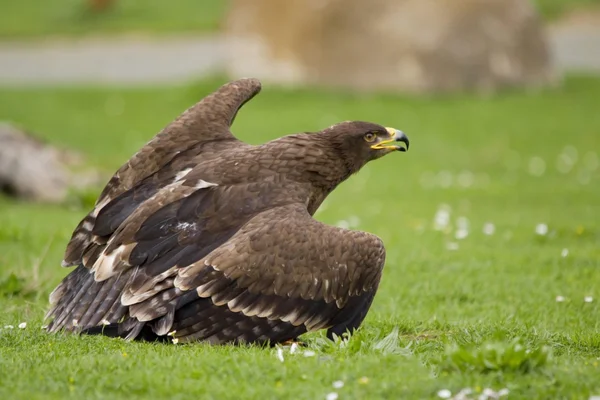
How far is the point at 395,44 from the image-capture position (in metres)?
20.4

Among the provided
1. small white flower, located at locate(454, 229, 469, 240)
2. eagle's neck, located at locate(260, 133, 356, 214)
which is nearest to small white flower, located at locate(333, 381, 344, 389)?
eagle's neck, located at locate(260, 133, 356, 214)

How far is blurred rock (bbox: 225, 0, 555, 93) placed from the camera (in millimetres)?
20359

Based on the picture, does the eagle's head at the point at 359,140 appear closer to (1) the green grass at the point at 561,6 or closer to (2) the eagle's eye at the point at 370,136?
(2) the eagle's eye at the point at 370,136

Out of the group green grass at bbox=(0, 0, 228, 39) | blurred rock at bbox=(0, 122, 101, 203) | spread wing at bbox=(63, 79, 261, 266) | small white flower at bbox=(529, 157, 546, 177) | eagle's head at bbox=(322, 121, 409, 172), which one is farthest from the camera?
green grass at bbox=(0, 0, 228, 39)

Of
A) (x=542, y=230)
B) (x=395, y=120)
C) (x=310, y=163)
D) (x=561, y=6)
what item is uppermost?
(x=310, y=163)

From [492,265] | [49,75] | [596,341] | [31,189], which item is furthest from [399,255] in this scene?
[49,75]

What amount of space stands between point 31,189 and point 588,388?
32.9ft

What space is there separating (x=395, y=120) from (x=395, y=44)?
2166mm

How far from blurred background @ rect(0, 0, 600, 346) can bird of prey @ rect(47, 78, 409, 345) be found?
1.33m

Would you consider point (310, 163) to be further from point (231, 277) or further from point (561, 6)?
point (561, 6)

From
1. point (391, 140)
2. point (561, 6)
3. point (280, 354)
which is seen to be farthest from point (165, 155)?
point (561, 6)

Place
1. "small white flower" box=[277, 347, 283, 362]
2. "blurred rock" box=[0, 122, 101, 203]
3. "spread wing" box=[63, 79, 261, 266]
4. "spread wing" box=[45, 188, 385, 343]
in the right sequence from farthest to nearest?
"blurred rock" box=[0, 122, 101, 203]
"spread wing" box=[63, 79, 261, 266]
"spread wing" box=[45, 188, 385, 343]
"small white flower" box=[277, 347, 283, 362]

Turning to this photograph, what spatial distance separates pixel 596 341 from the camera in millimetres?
6918

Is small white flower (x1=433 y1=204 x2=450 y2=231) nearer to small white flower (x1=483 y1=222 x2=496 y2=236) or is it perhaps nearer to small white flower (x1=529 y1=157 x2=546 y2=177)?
small white flower (x1=483 y1=222 x2=496 y2=236)
